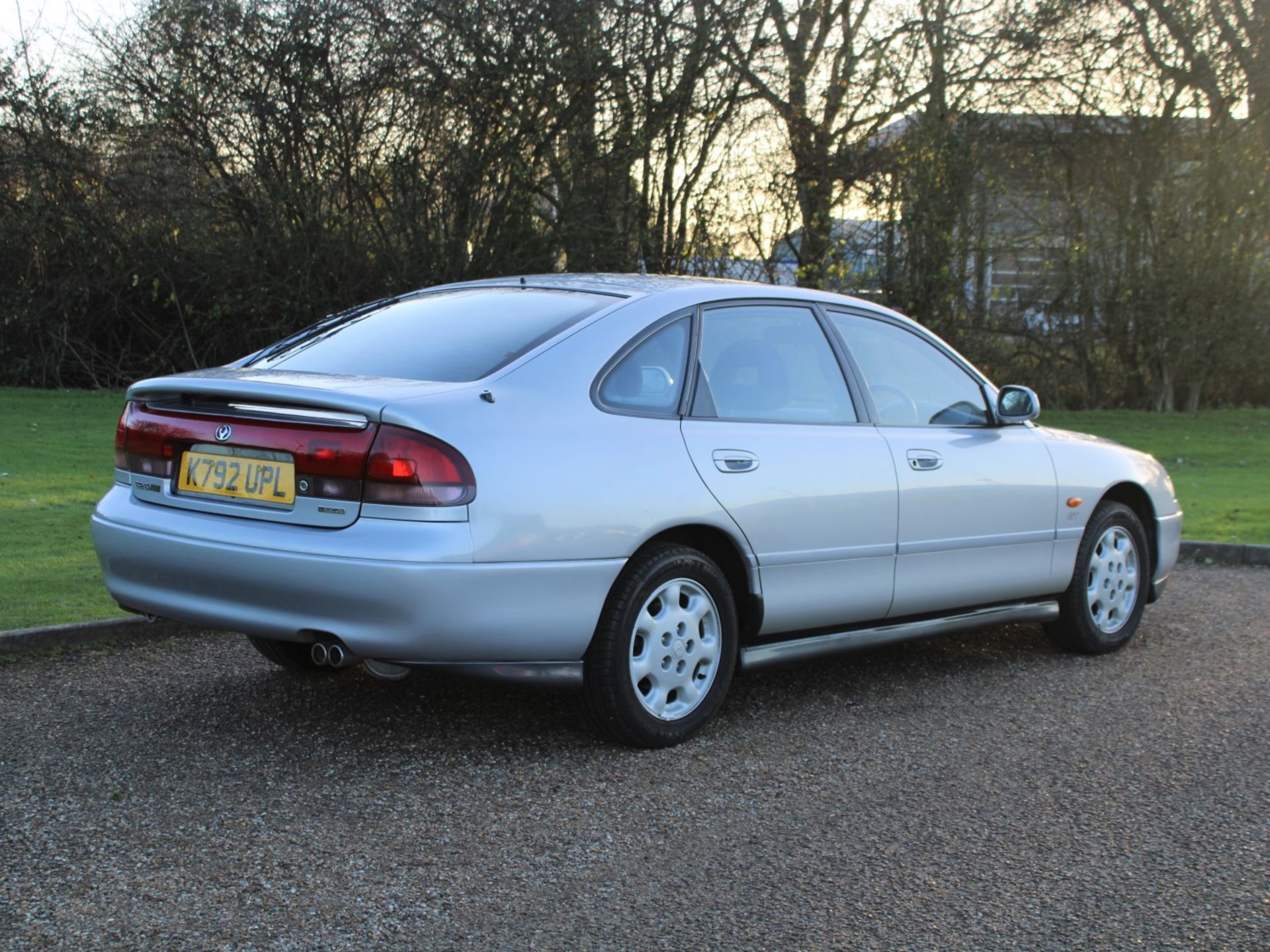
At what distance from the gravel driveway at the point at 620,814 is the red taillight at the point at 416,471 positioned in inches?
34.1

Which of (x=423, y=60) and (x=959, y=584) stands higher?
(x=423, y=60)

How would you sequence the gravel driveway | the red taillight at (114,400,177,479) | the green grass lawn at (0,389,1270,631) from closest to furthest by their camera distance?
the gravel driveway, the red taillight at (114,400,177,479), the green grass lawn at (0,389,1270,631)

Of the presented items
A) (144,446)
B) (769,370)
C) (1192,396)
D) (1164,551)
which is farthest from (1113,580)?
(1192,396)

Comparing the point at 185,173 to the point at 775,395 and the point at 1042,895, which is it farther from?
the point at 1042,895

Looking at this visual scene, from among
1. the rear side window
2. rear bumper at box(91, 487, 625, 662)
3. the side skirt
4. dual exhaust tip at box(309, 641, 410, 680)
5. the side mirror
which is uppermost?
the rear side window

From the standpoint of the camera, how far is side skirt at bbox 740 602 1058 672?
5098 millimetres

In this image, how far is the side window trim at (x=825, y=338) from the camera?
502 cm

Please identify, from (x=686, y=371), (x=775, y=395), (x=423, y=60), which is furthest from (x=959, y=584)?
(x=423, y=60)

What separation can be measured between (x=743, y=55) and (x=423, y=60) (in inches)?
162

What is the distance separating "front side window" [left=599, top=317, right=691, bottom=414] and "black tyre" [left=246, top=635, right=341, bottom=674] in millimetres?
1678

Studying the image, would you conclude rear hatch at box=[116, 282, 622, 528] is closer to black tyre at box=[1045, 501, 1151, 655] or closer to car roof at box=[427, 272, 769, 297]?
car roof at box=[427, 272, 769, 297]

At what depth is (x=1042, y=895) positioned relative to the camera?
3.54m

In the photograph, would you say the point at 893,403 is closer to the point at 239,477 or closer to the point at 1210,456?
the point at 239,477

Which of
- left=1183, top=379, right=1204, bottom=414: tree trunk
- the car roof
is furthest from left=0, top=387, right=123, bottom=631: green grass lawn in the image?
left=1183, top=379, right=1204, bottom=414: tree trunk
